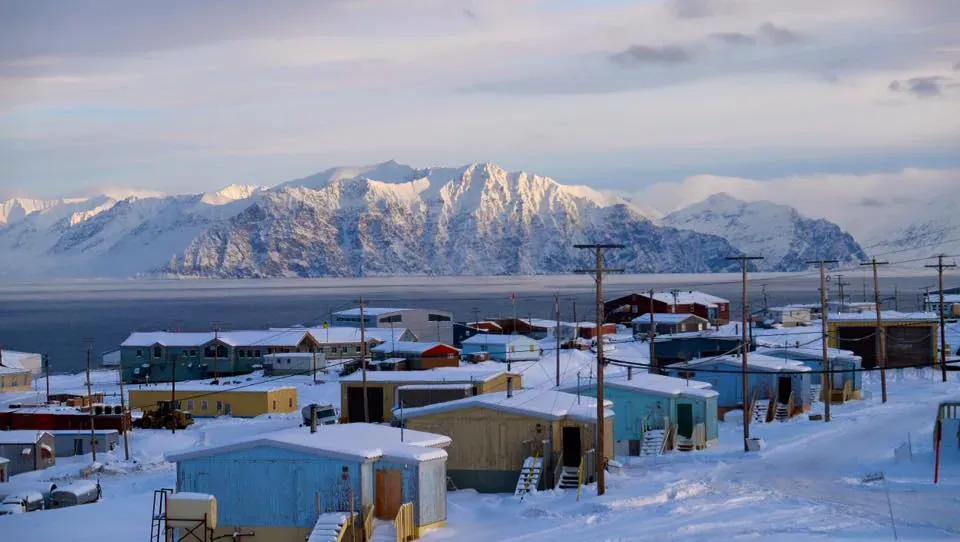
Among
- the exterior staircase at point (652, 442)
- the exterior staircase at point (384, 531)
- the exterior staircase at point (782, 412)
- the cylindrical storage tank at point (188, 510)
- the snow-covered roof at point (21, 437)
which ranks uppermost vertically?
the cylindrical storage tank at point (188, 510)

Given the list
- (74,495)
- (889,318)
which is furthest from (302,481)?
(889,318)

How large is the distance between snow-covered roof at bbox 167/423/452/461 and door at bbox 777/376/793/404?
2355 cm

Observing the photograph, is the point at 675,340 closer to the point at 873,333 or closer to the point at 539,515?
the point at 873,333

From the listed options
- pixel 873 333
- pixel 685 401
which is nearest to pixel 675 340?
pixel 873 333

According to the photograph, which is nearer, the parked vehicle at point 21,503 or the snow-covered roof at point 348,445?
the snow-covered roof at point 348,445

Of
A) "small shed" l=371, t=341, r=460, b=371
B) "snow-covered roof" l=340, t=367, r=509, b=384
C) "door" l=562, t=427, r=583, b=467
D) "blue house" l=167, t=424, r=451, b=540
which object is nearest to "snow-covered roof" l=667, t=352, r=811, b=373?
"snow-covered roof" l=340, t=367, r=509, b=384

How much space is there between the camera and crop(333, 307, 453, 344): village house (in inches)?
3754

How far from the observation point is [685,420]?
123ft

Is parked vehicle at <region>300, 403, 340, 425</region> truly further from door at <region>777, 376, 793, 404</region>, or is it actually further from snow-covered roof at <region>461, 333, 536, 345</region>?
snow-covered roof at <region>461, 333, 536, 345</region>

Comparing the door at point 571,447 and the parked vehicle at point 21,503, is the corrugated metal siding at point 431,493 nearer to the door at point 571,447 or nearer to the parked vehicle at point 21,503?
the door at point 571,447

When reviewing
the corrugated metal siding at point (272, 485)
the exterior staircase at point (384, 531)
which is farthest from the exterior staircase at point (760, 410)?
the corrugated metal siding at point (272, 485)

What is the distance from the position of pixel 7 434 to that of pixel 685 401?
24.0 metres

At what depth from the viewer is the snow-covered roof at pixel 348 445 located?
76.5ft

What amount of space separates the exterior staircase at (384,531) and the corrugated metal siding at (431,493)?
739 millimetres
